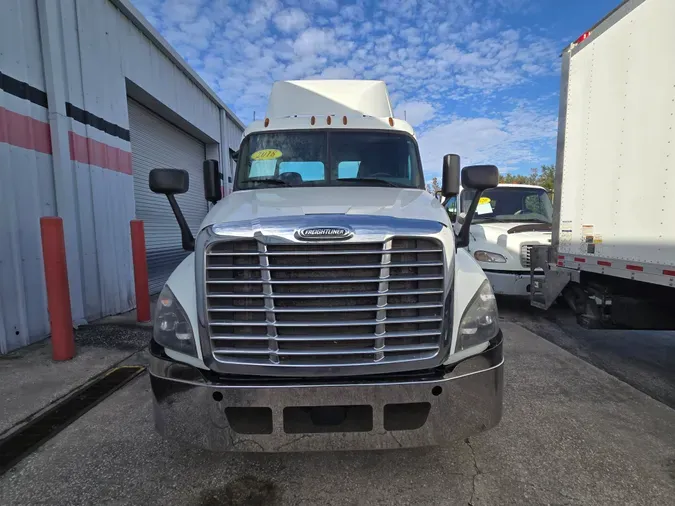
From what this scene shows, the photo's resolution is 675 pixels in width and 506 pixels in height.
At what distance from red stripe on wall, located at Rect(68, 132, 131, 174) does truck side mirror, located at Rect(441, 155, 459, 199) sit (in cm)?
529

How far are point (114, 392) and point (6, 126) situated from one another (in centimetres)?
352

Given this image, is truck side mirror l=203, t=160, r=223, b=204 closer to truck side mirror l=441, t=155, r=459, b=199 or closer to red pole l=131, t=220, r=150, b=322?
truck side mirror l=441, t=155, r=459, b=199

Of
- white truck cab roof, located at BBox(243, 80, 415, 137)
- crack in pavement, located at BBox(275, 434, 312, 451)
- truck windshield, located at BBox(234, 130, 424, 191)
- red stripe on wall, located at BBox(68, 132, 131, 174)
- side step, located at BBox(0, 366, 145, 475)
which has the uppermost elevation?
white truck cab roof, located at BBox(243, 80, 415, 137)

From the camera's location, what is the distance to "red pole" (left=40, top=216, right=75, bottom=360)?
4141 millimetres

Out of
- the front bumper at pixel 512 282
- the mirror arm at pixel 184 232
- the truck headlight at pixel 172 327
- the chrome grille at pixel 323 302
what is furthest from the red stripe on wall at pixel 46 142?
the front bumper at pixel 512 282

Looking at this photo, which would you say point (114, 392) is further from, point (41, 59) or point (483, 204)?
point (483, 204)

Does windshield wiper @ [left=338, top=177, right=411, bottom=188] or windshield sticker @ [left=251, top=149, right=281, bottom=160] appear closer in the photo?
windshield wiper @ [left=338, top=177, right=411, bottom=188]

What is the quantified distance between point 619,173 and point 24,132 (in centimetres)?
670

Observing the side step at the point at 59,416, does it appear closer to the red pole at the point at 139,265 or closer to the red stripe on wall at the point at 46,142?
the red pole at the point at 139,265

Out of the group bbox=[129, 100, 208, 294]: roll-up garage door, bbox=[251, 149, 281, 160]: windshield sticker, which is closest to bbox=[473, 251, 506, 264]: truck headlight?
bbox=[251, 149, 281, 160]: windshield sticker

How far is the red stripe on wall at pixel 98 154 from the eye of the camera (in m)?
5.59

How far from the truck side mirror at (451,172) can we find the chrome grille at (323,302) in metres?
1.70

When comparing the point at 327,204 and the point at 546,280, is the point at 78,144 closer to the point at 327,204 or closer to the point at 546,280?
the point at 327,204

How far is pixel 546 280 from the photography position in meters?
4.72
